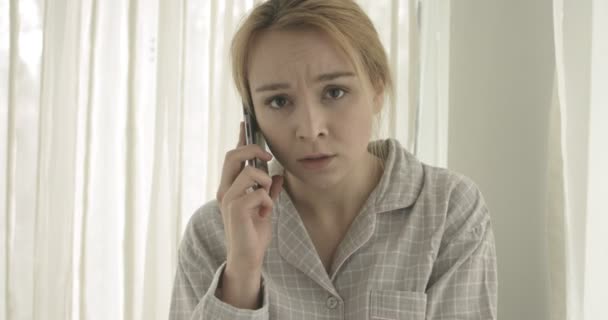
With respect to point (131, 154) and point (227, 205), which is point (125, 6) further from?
point (227, 205)

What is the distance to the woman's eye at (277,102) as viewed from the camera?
46.9 inches

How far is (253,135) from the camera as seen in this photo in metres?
1.26

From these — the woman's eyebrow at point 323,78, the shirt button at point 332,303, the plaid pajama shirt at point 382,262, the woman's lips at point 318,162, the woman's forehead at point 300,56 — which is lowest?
the shirt button at point 332,303

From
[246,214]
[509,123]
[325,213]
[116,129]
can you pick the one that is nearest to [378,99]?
[325,213]

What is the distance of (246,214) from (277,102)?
215 millimetres

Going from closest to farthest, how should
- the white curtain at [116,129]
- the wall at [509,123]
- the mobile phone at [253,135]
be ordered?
the mobile phone at [253,135] → the wall at [509,123] → the white curtain at [116,129]

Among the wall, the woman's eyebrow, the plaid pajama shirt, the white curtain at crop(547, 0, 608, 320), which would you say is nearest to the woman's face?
the woman's eyebrow

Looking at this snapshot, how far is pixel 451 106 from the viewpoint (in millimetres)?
1827

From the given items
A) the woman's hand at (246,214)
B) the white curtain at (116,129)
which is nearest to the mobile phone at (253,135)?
the woman's hand at (246,214)

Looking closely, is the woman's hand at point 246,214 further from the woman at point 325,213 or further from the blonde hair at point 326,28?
the blonde hair at point 326,28

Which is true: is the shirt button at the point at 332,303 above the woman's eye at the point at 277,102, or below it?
below

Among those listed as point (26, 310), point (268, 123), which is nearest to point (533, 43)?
point (268, 123)

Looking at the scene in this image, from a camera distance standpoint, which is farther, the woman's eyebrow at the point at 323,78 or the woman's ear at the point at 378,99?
the woman's ear at the point at 378,99

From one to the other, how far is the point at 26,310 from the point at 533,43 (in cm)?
151
